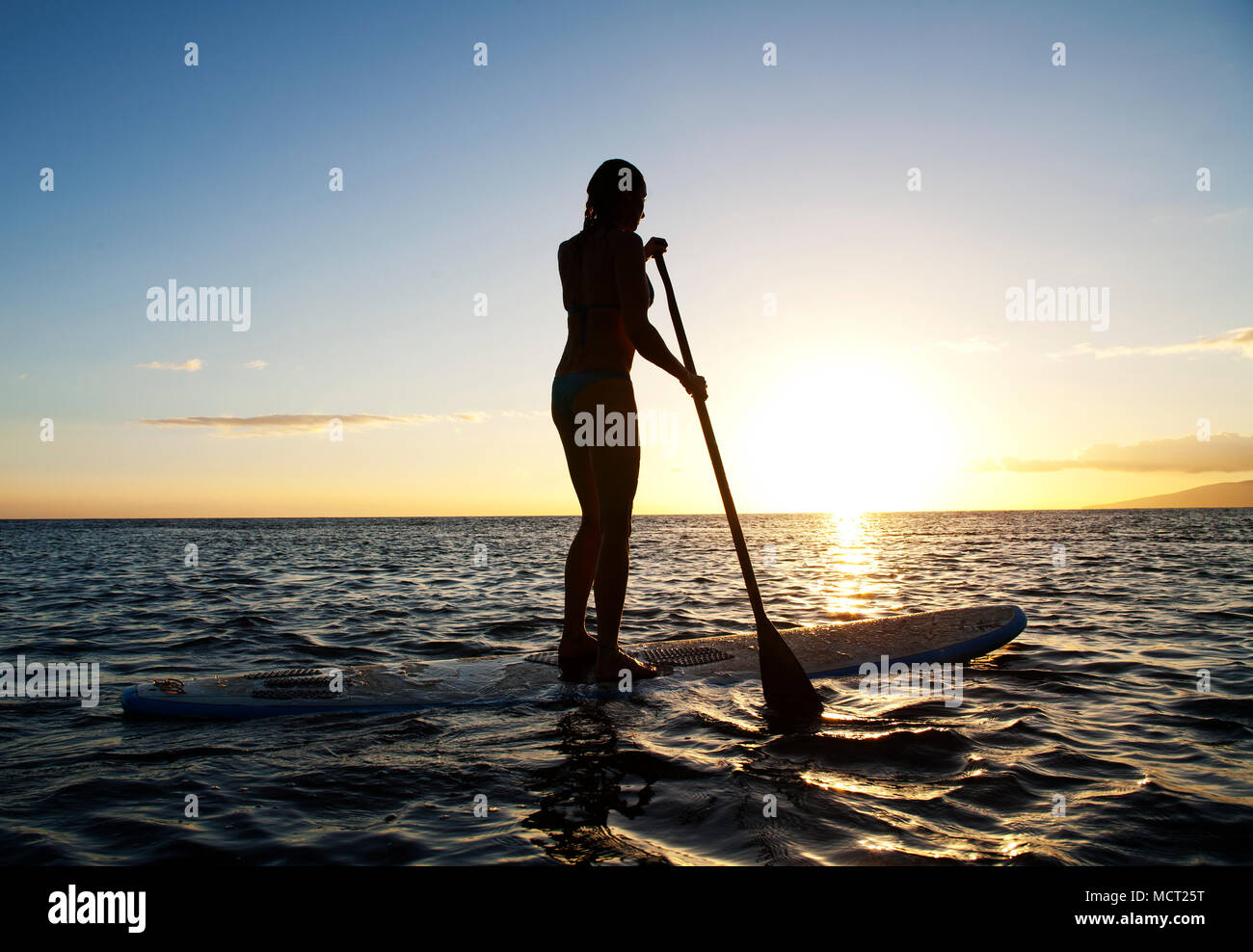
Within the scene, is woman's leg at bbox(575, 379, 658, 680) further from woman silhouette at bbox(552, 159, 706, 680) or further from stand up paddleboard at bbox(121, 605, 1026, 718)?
stand up paddleboard at bbox(121, 605, 1026, 718)

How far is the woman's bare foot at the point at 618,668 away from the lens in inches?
166

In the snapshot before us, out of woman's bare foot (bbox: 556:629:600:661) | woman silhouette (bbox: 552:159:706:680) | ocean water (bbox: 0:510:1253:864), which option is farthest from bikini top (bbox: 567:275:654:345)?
ocean water (bbox: 0:510:1253:864)

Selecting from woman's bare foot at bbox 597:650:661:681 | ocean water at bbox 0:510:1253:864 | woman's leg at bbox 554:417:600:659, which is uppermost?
woman's leg at bbox 554:417:600:659

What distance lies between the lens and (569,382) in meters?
4.12

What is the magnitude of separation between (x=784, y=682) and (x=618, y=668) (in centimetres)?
93

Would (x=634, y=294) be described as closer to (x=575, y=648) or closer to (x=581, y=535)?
(x=581, y=535)

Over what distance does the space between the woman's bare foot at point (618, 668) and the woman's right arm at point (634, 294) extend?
170 cm

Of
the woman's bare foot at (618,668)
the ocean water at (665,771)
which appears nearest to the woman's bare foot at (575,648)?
the woman's bare foot at (618,668)

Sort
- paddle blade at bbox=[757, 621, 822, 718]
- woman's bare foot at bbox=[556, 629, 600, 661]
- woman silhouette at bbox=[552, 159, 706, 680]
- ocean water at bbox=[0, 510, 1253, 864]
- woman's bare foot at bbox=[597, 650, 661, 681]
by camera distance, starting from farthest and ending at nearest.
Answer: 1. woman's bare foot at bbox=[556, 629, 600, 661]
2. woman's bare foot at bbox=[597, 650, 661, 681]
3. woman silhouette at bbox=[552, 159, 706, 680]
4. paddle blade at bbox=[757, 621, 822, 718]
5. ocean water at bbox=[0, 510, 1253, 864]

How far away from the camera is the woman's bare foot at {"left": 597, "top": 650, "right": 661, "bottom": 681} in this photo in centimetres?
421

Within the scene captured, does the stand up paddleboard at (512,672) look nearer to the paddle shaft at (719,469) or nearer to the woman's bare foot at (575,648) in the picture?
the woman's bare foot at (575,648)

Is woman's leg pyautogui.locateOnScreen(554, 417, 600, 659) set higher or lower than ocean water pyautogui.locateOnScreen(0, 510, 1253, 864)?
higher
